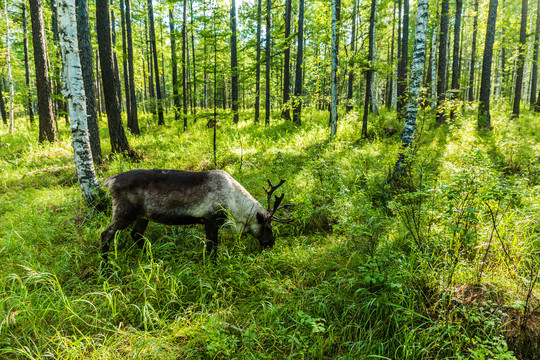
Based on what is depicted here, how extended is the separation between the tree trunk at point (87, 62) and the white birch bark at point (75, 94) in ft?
9.11

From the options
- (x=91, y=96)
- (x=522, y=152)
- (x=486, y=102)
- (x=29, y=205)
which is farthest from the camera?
(x=486, y=102)

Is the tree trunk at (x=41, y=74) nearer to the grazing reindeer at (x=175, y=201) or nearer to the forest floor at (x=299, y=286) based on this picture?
the forest floor at (x=299, y=286)

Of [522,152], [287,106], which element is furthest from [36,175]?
[522,152]

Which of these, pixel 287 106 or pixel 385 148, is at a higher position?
pixel 287 106

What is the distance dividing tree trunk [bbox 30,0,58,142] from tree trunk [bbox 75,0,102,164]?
A: 16.4 ft

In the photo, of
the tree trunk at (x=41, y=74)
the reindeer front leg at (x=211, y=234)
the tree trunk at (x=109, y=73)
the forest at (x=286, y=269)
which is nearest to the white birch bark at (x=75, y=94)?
the forest at (x=286, y=269)

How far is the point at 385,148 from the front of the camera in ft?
32.7

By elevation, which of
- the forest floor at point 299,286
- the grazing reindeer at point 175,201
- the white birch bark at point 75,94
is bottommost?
the forest floor at point 299,286

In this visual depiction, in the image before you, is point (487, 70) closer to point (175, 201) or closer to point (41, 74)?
point (175, 201)

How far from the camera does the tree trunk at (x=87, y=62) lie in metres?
7.64

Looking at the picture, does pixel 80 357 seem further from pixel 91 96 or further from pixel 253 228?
pixel 91 96

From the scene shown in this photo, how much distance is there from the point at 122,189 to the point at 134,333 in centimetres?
211

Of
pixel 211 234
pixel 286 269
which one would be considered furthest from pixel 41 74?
pixel 286 269

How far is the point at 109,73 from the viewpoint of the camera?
923cm
